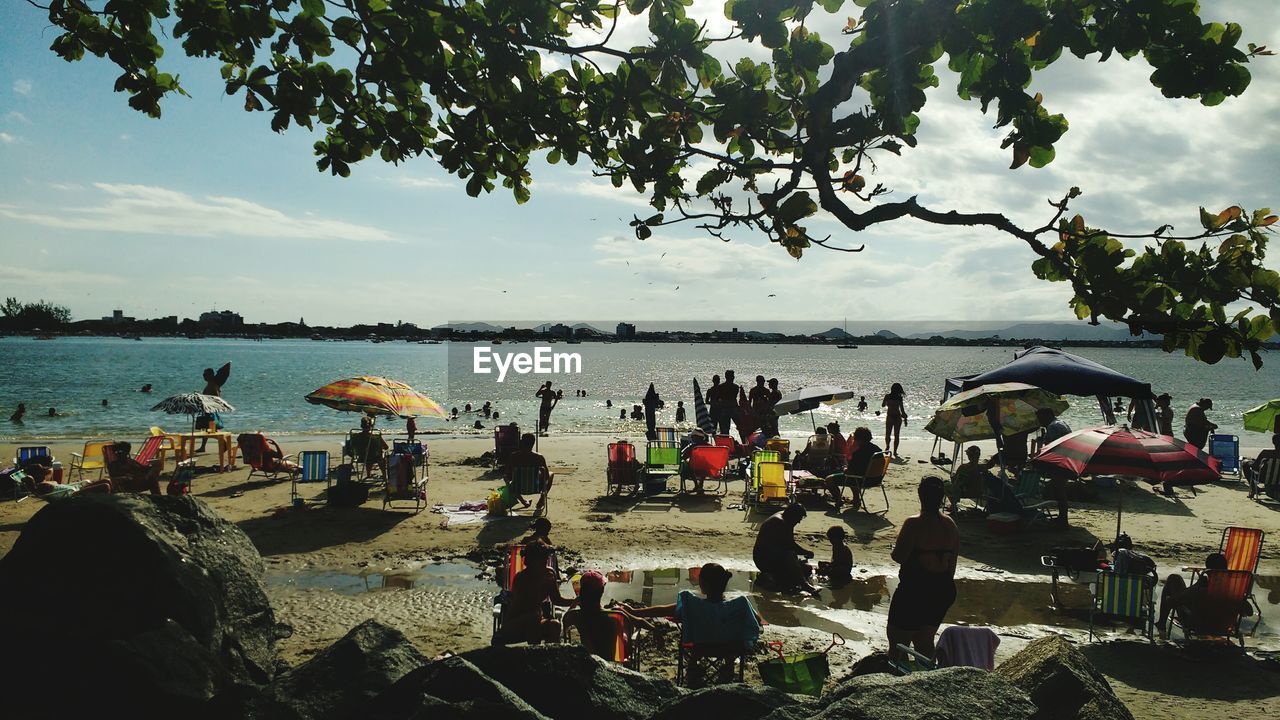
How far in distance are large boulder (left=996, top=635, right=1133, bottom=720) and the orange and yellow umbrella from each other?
9.47 metres

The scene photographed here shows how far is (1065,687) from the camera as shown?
400 centimetres

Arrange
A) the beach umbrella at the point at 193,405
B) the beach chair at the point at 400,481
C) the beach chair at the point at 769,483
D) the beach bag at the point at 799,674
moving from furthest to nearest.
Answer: the beach umbrella at the point at 193,405 → the beach chair at the point at 769,483 → the beach chair at the point at 400,481 → the beach bag at the point at 799,674

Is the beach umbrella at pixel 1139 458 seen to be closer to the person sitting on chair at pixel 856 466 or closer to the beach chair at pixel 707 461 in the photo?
the person sitting on chair at pixel 856 466

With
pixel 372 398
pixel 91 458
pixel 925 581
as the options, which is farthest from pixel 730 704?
pixel 91 458

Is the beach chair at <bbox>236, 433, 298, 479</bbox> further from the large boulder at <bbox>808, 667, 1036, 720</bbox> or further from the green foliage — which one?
the large boulder at <bbox>808, 667, 1036, 720</bbox>

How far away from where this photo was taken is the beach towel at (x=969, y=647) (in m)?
4.67

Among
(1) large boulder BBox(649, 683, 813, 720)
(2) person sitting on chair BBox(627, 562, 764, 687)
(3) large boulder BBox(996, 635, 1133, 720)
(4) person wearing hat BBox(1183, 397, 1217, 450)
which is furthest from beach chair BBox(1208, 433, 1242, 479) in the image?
(1) large boulder BBox(649, 683, 813, 720)

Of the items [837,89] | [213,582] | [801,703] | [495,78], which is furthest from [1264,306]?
[213,582]

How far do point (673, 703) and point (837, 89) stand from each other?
3199mm

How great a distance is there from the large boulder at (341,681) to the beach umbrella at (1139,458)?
7.06 meters

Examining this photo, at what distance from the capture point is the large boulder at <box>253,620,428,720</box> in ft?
12.6

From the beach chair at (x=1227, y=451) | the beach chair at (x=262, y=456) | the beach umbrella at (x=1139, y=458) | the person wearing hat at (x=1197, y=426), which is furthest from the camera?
the beach chair at (x=1227, y=451)

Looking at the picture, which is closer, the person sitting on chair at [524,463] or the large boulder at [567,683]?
the large boulder at [567,683]

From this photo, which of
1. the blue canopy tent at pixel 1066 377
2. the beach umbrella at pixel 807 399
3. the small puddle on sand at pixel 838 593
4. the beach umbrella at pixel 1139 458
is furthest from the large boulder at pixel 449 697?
the beach umbrella at pixel 807 399
